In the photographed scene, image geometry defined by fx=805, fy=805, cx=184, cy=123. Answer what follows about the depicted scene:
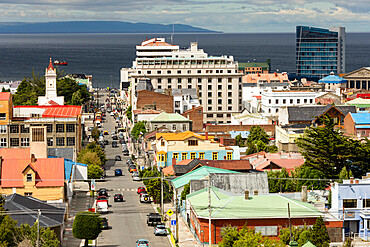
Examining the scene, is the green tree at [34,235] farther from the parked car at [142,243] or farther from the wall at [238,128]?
the wall at [238,128]

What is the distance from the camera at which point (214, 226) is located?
59938mm

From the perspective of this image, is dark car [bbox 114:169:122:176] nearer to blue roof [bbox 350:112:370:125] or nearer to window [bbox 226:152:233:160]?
window [bbox 226:152:233:160]

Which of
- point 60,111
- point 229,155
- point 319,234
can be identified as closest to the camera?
point 319,234

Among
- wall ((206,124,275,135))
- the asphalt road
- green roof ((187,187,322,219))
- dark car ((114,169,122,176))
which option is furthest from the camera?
wall ((206,124,275,135))

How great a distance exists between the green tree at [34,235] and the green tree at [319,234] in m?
17.7

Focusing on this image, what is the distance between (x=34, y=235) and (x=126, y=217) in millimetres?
19384

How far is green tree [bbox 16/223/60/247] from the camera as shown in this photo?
176 feet

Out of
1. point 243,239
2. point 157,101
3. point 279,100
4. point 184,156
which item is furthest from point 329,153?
point 279,100

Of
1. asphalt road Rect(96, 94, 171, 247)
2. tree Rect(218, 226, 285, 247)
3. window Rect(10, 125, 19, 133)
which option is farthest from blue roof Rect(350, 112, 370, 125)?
tree Rect(218, 226, 285, 247)

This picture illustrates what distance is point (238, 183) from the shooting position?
72688 millimetres

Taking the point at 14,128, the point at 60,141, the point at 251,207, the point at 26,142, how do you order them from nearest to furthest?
1. the point at 251,207
2. the point at 14,128
3. the point at 26,142
4. the point at 60,141

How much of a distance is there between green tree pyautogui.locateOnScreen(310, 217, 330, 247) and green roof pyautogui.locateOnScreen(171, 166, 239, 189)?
64.7 ft

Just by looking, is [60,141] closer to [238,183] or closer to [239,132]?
[239,132]

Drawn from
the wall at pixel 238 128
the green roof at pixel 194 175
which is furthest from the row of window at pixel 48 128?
the wall at pixel 238 128
